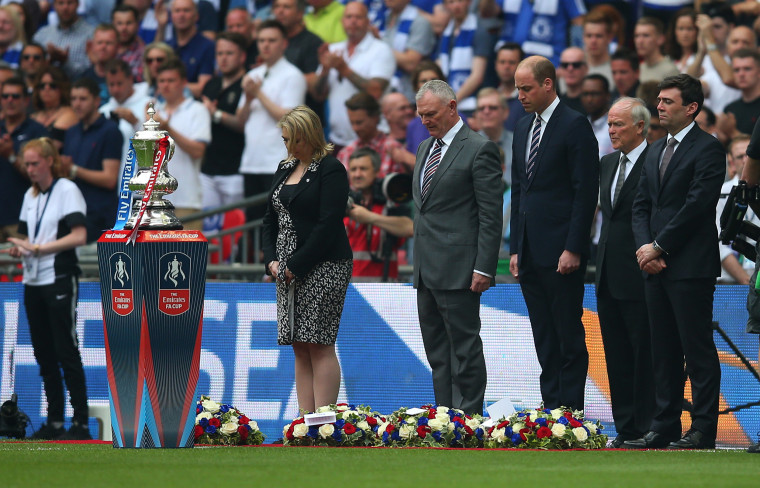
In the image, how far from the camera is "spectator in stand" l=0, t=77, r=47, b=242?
561 inches

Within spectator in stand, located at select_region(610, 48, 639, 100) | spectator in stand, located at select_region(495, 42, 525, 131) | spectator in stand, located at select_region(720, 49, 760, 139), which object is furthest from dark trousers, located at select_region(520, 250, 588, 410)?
spectator in stand, located at select_region(495, 42, 525, 131)

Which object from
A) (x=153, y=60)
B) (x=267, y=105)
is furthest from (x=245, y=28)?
(x=267, y=105)

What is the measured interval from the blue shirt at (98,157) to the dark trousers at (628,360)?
252 inches

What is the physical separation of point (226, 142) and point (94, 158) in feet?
5.28

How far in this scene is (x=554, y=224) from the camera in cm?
890

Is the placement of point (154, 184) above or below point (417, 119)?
below

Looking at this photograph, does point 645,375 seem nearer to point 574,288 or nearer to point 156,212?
point 574,288

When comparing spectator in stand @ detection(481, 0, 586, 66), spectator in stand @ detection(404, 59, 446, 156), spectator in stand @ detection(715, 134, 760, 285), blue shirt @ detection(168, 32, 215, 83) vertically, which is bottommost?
spectator in stand @ detection(715, 134, 760, 285)

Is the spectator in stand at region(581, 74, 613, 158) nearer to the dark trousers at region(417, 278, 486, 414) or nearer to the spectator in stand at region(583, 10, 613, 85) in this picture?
the spectator in stand at region(583, 10, 613, 85)

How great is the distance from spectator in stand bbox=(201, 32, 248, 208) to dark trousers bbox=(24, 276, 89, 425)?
3.95m

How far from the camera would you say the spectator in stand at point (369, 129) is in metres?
12.8

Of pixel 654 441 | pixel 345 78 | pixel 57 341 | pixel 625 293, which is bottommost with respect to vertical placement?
pixel 654 441

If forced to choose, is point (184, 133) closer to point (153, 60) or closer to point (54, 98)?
point (153, 60)

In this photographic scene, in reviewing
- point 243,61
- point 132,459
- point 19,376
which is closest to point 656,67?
point 243,61
